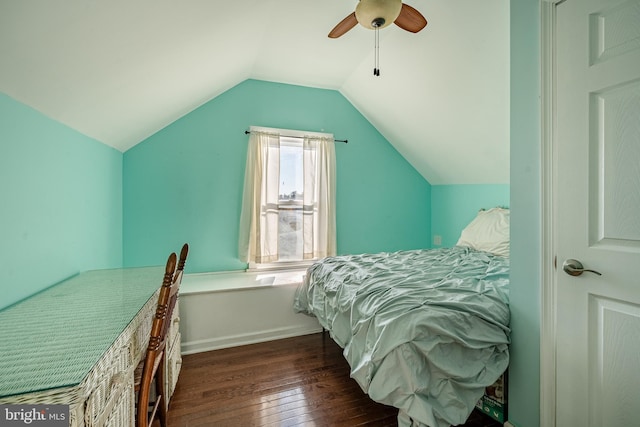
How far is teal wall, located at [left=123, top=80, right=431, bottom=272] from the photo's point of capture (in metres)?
2.80

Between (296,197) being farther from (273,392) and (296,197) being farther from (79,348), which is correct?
(79,348)

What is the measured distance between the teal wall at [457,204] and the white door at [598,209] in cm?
191

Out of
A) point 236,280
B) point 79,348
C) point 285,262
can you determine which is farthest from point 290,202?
point 79,348

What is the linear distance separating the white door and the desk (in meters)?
1.70

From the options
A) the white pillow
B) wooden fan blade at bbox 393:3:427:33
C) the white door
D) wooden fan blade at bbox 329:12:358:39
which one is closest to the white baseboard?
the white pillow

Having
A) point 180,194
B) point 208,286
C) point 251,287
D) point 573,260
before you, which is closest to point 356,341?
point 573,260

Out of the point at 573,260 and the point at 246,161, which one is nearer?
the point at 573,260

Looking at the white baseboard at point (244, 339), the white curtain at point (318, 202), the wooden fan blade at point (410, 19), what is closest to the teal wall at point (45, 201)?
the white baseboard at point (244, 339)

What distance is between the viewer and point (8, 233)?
1244mm

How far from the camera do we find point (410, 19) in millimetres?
1712

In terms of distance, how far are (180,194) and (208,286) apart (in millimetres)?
1007

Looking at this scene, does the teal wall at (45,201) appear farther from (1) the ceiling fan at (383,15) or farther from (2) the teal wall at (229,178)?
(1) the ceiling fan at (383,15)

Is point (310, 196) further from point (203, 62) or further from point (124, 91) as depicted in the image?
point (124, 91)

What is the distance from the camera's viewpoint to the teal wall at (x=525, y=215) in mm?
1273
